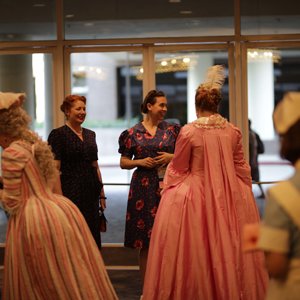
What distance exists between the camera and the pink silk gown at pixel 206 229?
4.36 m


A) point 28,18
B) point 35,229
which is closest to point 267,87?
point 28,18

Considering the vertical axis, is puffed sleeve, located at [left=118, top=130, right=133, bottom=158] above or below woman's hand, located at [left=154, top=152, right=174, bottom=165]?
above

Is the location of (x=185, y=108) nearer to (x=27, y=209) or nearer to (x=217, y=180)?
(x=217, y=180)

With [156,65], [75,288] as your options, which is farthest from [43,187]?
[156,65]

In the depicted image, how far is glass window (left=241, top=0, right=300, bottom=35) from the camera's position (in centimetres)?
679

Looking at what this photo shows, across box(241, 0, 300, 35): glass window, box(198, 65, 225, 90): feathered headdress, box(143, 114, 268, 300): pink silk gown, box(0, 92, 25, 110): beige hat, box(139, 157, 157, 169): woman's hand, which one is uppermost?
box(241, 0, 300, 35): glass window

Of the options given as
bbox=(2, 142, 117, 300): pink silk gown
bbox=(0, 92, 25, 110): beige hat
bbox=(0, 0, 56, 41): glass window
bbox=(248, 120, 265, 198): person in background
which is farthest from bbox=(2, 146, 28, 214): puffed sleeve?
bbox=(248, 120, 265, 198): person in background

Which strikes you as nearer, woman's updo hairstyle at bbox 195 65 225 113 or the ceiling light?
woman's updo hairstyle at bbox 195 65 225 113

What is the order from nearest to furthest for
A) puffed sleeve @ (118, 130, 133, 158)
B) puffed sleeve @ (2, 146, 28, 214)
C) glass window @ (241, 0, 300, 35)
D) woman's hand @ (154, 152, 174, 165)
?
puffed sleeve @ (2, 146, 28, 214)
woman's hand @ (154, 152, 174, 165)
puffed sleeve @ (118, 130, 133, 158)
glass window @ (241, 0, 300, 35)

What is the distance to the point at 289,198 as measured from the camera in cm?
222

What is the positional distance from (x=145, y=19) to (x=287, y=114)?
473 centimetres

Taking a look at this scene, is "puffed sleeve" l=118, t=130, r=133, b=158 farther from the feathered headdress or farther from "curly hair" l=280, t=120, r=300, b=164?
"curly hair" l=280, t=120, r=300, b=164

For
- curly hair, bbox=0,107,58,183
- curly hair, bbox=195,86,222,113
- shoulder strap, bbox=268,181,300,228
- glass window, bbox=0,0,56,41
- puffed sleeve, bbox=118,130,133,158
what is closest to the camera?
shoulder strap, bbox=268,181,300,228

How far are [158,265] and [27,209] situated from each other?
3.84 ft
